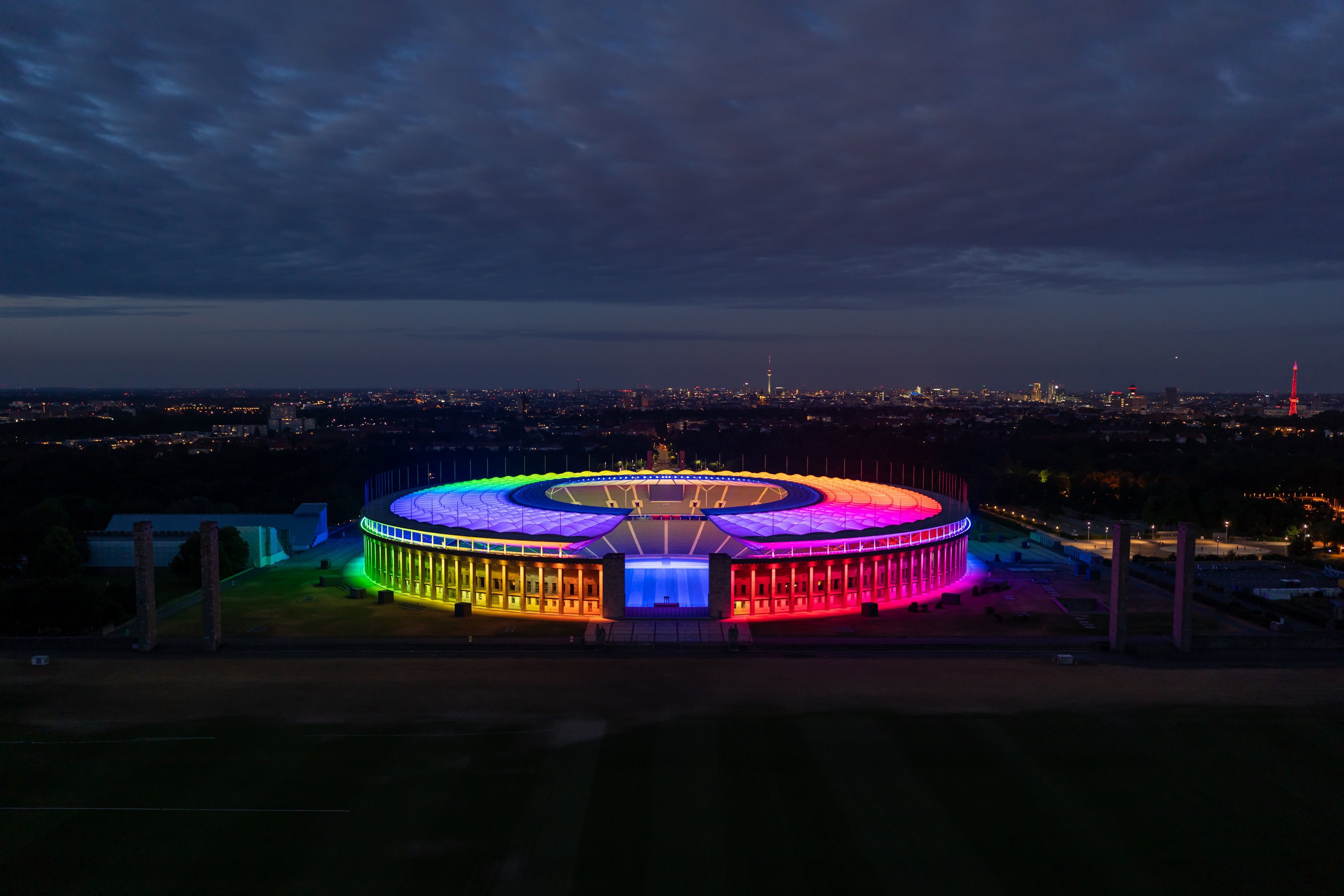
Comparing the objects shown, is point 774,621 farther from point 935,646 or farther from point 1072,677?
point 1072,677

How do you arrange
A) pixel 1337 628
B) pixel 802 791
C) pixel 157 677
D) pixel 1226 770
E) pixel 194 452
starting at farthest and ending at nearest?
1. pixel 194 452
2. pixel 1337 628
3. pixel 157 677
4. pixel 1226 770
5. pixel 802 791

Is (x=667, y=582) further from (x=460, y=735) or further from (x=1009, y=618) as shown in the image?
(x=460, y=735)

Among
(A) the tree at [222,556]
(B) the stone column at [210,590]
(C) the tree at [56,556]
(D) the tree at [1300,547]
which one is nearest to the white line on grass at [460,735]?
(B) the stone column at [210,590]

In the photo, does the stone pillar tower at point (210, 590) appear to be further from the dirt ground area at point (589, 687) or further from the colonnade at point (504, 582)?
the colonnade at point (504, 582)

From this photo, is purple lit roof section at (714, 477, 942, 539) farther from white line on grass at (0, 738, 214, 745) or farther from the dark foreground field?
white line on grass at (0, 738, 214, 745)

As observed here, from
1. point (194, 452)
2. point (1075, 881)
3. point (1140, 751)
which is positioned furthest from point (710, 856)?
point (194, 452)
